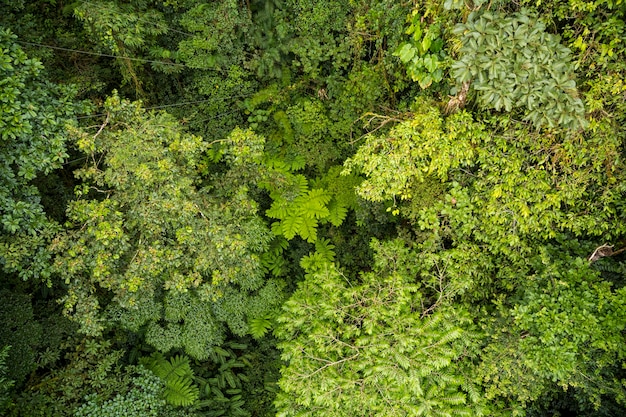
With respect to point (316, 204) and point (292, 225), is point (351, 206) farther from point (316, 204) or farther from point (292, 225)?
point (292, 225)

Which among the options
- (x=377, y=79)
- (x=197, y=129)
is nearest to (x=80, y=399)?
(x=197, y=129)

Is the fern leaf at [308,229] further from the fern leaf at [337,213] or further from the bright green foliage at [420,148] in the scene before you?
the bright green foliage at [420,148]

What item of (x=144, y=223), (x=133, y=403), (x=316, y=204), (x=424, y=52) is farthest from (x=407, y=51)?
(x=133, y=403)

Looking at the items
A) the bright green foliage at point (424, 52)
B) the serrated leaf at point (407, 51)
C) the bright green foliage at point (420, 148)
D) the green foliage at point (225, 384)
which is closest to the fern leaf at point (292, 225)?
the bright green foliage at point (420, 148)

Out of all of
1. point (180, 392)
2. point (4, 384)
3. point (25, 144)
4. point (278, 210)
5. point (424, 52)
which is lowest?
point (180, 392)

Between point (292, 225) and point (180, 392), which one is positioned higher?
point (292, 225)

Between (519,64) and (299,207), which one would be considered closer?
(519,64)

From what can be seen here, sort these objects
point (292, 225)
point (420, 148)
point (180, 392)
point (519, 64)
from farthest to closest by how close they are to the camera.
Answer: point (292, 225)
point (180, 392)
point (420, 148)
point (519, 64)

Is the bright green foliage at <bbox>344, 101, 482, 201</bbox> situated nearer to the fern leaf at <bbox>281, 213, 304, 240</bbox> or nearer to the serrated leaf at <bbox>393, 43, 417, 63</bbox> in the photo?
the serrated leaf at <bbox>393, 43, 417, 63</bbox>
